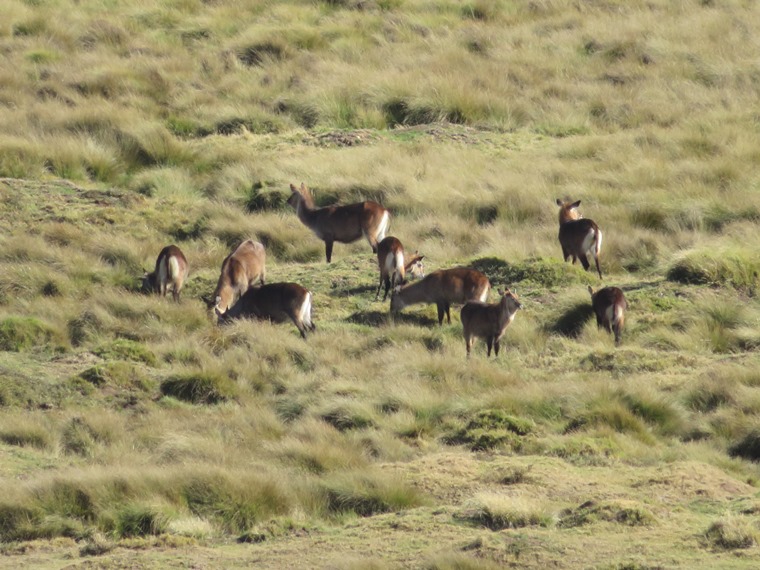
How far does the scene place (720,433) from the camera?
11.6m

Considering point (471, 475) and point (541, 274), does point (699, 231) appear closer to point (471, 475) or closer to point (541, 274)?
point (541, 274)

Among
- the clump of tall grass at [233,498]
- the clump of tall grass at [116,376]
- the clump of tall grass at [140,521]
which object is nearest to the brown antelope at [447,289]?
the clump of tall grass at [116,376]

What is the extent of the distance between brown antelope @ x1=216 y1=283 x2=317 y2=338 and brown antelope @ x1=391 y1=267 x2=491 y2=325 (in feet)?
3.90

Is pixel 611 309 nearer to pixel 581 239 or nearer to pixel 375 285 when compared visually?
pixel 581 239

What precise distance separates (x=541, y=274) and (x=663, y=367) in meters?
3.17

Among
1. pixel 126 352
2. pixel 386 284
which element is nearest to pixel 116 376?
pixel 126 352

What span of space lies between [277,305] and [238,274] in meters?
1.20

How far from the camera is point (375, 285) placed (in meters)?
16.8

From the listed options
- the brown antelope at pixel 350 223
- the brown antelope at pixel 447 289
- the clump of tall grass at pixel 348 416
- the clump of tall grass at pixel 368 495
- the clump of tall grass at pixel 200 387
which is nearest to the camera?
the clump of tall grass at pixel 368 495

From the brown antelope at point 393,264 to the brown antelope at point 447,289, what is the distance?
0.40 m

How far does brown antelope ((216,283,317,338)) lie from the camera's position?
14906 mm

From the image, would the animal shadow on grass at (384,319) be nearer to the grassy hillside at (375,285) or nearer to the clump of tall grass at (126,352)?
the grassy hillside at (375,285)

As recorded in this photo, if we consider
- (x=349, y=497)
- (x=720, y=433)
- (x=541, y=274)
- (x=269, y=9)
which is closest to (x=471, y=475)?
(x=349, y=497)

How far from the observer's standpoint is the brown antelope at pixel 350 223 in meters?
17.7
